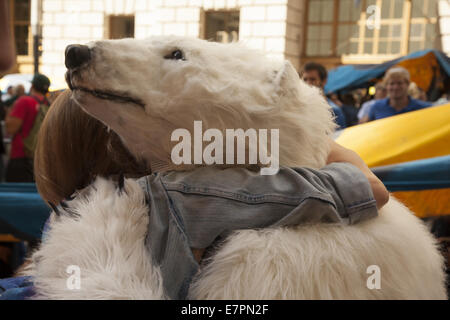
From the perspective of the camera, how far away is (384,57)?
292 inches

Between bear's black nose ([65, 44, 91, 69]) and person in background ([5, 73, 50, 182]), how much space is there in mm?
2439

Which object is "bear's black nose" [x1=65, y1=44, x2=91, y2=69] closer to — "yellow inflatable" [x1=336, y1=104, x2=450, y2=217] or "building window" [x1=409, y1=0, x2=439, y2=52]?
"yellow inflatable" [x1=336, y1=104, x2=450, y2=217]

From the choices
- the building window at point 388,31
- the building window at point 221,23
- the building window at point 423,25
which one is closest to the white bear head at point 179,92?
the building window at point 221,23

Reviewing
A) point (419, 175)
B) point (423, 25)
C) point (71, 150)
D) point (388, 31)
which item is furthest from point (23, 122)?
point (423, 25)

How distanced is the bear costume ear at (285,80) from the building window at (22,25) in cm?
254

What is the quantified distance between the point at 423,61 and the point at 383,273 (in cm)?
456

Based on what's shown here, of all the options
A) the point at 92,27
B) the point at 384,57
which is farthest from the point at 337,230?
the point at 384,57

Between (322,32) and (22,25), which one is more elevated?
(322,32)

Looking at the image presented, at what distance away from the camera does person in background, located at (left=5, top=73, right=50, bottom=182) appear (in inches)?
114

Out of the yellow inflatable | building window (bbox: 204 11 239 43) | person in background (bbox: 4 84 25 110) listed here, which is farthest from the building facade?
person in background (bbox: 4 84 25 110)

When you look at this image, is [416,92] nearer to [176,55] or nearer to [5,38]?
[176,55]

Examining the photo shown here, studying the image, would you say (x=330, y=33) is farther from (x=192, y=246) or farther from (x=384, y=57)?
(x=192, y=246)

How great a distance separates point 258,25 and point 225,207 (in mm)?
892

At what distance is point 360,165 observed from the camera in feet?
2.70
